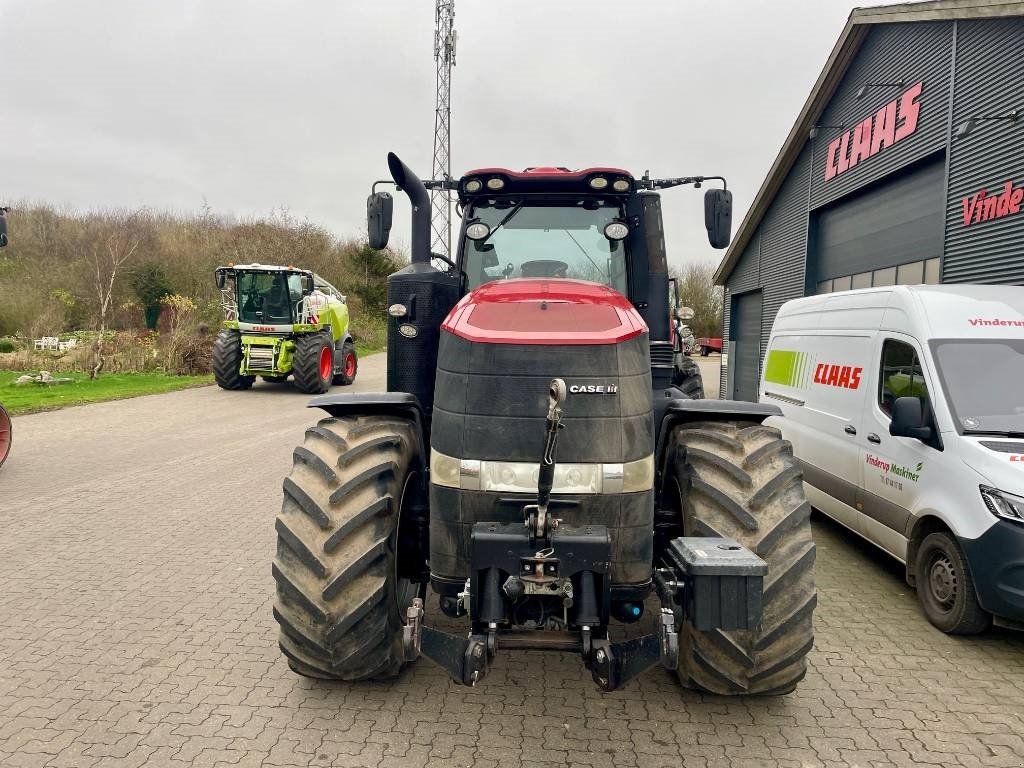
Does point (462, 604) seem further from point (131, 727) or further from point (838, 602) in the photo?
point (838, 602)

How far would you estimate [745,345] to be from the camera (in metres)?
19.0

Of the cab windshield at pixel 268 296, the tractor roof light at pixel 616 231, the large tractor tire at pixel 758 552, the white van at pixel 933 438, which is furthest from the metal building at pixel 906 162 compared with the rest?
the cab windshield at pixel 268 296

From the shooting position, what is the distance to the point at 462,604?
9.28 ft

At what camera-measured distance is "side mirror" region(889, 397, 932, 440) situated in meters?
4.40

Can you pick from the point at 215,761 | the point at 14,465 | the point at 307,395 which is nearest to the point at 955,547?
the point at 215,761

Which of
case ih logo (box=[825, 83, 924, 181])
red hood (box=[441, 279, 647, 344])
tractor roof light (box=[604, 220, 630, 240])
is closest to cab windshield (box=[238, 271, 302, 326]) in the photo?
case ih logo (box=[825, 83, 924, 181])

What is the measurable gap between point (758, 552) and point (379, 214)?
125 inches

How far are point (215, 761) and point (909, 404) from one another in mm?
4436

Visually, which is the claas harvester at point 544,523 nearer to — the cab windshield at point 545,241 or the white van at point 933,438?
the cab windshield at point 545,241

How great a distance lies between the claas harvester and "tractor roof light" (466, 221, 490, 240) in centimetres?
98

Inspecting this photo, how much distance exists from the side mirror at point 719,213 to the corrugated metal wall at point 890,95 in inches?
302

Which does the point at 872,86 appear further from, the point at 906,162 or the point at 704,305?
the point at 704,305

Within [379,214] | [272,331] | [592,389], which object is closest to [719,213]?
[379,214]

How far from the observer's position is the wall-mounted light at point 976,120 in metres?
8.72
